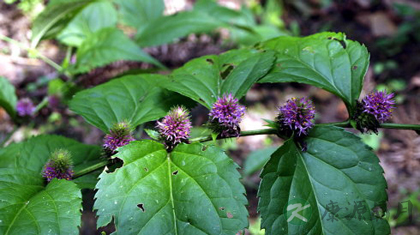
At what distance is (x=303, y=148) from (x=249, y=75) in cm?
44

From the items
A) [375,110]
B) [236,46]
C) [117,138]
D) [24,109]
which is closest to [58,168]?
[117,138]

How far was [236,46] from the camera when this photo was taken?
4.88 metres

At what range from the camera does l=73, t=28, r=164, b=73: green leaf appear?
2654mm

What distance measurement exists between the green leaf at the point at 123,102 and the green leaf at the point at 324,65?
55cm

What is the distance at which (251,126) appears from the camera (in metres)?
4.49

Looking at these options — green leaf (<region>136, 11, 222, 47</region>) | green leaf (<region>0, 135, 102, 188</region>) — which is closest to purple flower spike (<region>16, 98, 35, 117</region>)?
green leaf (<region>0, 135, 102, 188</region>)

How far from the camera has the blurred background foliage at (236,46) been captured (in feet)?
10.5

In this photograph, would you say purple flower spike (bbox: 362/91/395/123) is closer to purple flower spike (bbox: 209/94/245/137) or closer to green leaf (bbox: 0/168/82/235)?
purple flower spike (bbox: 209/94/245/137)

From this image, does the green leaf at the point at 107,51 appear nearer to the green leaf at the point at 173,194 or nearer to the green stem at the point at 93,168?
the green stem at the point at 93,168

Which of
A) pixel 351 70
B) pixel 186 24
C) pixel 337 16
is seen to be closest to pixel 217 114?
pixel 351 70

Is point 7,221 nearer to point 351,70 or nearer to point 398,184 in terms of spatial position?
point 351,70

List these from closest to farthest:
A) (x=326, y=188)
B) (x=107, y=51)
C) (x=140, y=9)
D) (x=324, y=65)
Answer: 1. (x=326, y=188)
2. (x=324, y=65)
3. (x=107, y=51)
4. (x=140, y=9)

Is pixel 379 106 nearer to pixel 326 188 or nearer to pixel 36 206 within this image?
pixel 326 188

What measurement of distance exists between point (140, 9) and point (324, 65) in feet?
8.12
